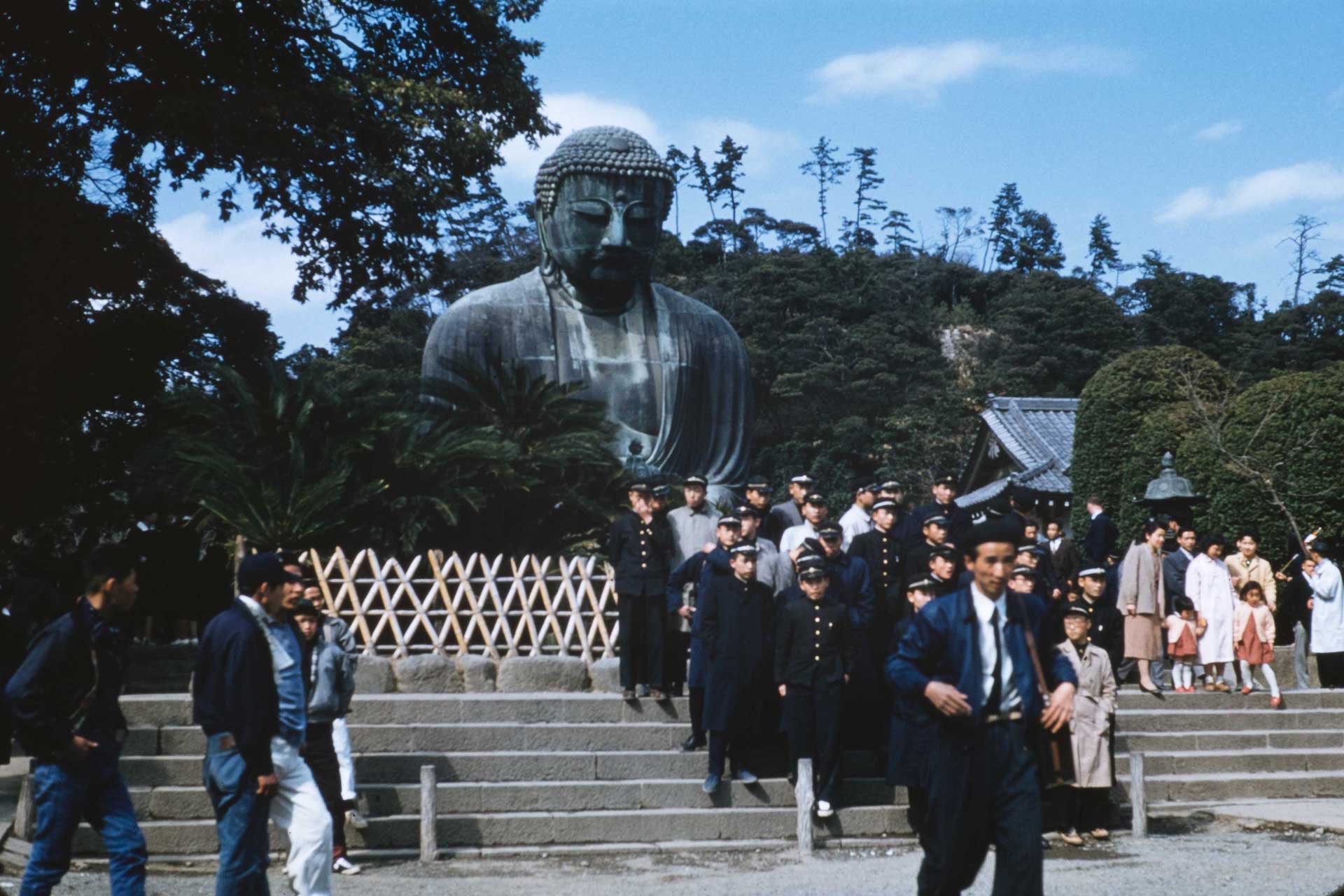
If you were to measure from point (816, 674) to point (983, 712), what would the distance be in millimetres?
5049

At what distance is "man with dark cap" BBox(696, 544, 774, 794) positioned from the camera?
36.2ft

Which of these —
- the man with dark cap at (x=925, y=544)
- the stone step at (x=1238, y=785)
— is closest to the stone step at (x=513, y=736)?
the man with dark cap at (x=925, y=544)

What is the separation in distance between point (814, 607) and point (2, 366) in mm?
9733

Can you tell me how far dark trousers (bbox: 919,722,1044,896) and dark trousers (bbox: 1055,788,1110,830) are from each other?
5.55m

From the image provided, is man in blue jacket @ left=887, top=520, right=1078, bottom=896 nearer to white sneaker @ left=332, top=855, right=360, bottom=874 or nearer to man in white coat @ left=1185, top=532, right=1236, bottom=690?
white sneaker @ left=332, top=855, right=360, bottom=874

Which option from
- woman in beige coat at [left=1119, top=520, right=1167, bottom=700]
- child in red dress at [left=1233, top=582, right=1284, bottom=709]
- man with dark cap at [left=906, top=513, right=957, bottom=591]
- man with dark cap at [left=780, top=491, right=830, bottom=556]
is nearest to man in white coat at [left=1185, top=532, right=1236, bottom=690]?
child in red dress at [left=1233, top=582, right=1284, bottom=709]

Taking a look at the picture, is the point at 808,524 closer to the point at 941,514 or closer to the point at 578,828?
the point at 941,514

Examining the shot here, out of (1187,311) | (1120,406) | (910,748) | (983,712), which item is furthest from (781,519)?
(1187,311)

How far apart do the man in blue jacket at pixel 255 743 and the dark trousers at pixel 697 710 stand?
17.4 ft

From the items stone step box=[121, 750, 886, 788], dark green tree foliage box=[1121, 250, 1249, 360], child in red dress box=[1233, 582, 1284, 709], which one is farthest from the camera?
dark green tree foliage box=[1121, 250, 1249, 360]

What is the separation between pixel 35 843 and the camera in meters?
6.24

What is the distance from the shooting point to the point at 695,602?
11.9m

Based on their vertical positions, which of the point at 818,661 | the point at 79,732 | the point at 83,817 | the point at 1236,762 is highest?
the point at 818,661

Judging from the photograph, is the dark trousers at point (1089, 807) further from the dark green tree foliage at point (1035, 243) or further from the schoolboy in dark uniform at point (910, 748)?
the dark green tree foliage at point (1035, 243)
